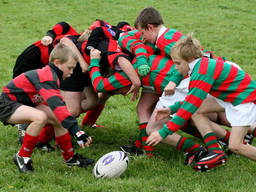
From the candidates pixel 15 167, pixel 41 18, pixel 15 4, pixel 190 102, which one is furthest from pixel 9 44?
pixel 190 102

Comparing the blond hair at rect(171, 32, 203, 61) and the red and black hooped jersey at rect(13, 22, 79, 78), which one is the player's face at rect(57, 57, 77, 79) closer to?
the blond hair at rect(171, 32, 203, 61)

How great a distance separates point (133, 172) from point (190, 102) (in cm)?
104

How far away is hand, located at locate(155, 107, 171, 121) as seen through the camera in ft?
15.1

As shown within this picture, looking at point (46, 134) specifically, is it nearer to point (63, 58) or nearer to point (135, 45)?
point (63, 58)

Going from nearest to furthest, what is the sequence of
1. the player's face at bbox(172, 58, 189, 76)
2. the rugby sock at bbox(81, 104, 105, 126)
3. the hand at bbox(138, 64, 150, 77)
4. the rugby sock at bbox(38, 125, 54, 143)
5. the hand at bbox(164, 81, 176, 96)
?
the player's face at bbox(172, 58, 189, 76) → the hand at bbox(164, 81, 176, 96) → the hand at bbox(138, 64, 150, 77) → the rugby sock at bbox(38, 125, 54, 143) → the rugby sock at bbox(81, 104, 105, 126)

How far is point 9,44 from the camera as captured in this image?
39.4 feet

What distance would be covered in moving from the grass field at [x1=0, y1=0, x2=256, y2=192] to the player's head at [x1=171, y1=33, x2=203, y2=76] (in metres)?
1.23

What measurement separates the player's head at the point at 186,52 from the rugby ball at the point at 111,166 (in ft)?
3.93

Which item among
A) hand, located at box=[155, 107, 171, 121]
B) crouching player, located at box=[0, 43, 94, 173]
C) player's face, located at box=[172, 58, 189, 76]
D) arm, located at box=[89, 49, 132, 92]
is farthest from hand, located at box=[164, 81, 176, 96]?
crouching player, located at box=[0, 43, 94, 173]

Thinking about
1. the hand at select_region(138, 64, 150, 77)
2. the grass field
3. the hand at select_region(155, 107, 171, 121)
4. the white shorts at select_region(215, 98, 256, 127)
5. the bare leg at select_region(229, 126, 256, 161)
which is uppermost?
the hand at select_region(138, 64, 150, 77)

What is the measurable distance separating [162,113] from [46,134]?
1.67 meters

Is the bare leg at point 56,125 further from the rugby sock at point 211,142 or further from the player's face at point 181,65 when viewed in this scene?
the rugby sock at point 211,142

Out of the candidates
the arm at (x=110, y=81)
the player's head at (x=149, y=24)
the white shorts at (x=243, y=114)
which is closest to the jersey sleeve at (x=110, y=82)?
the arm at (x=110, y=81)

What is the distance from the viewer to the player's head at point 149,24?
5051 millimetres
